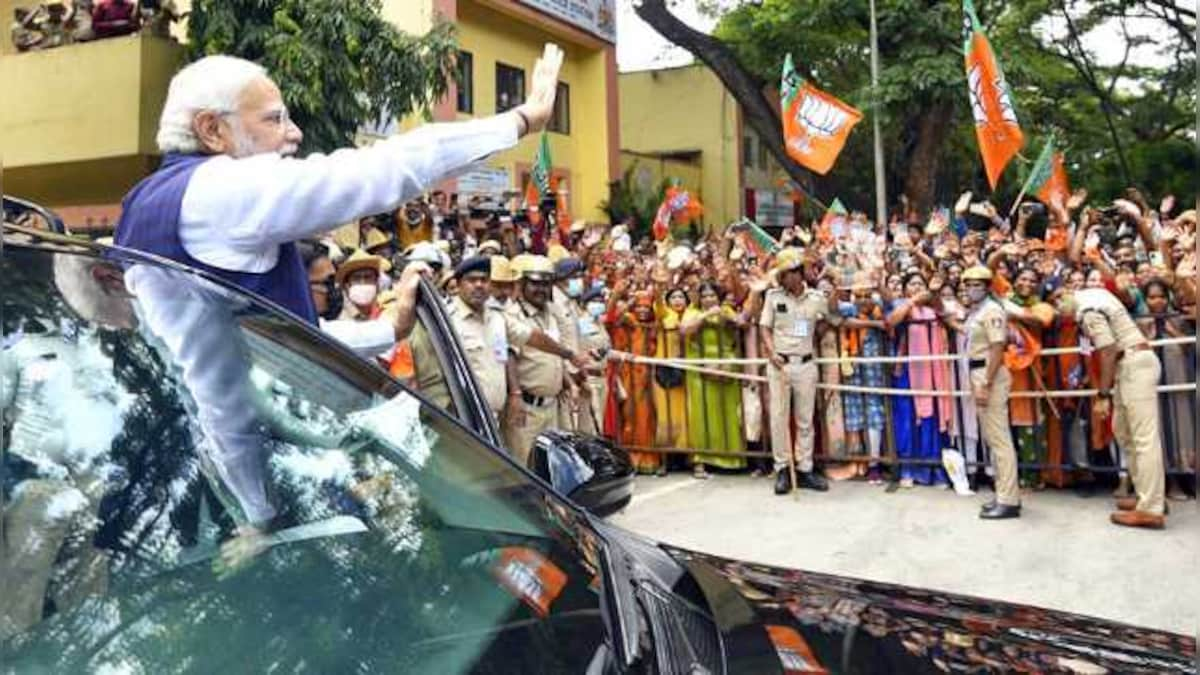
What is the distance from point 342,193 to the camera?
185 centimetres

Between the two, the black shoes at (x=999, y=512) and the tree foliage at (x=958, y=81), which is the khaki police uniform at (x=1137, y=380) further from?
the tree foliage at (x=958, y=81)

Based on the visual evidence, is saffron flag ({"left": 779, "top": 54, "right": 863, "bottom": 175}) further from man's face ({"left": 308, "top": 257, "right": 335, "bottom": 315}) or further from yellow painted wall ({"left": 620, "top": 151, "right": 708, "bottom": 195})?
yellow painted wall ({"left": 620, "top": 151, "right": 708, "bottom": 195})

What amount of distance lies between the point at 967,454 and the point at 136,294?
24.0 ft

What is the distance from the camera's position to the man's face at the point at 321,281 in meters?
3.99

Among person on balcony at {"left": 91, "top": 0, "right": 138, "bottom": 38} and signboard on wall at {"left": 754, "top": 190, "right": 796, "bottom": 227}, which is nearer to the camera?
person on balcony at {"left": 91, "top": 0, "right": 138, "bottom": 38}

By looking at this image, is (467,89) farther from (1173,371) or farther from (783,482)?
(1173,371)

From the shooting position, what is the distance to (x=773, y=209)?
107 ft

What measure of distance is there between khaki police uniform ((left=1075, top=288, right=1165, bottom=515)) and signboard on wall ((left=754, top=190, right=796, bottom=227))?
24.3 metres

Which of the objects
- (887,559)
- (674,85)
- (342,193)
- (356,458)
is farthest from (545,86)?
(674,85)

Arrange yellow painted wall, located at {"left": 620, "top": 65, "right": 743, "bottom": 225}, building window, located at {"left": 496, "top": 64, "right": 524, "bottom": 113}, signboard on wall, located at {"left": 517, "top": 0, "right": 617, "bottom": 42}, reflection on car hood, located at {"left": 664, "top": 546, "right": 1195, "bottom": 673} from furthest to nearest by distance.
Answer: yellow painted wall, located at {"left": 620, "top": 65, "right": 743, "bottom": 225}, signboard on wall, located at {"left": 517, "top": 0, "right": 617, "bottom": 42}, building window, located at {"left": 496, "top": 64, "right": 524, "bottom": 113}, reflection on car hood, located at {"left": 664, "top": 546, "right": 1195, "bottom": 673}

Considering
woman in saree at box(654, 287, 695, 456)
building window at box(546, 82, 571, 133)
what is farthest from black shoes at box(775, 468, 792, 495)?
building window at box(546, 82, 571, 133)

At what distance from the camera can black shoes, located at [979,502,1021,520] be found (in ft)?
23.6

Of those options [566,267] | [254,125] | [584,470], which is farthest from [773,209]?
[254,125]

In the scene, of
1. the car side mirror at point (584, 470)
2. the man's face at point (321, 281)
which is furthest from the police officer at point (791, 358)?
the car side mirror at point (584, 470)
